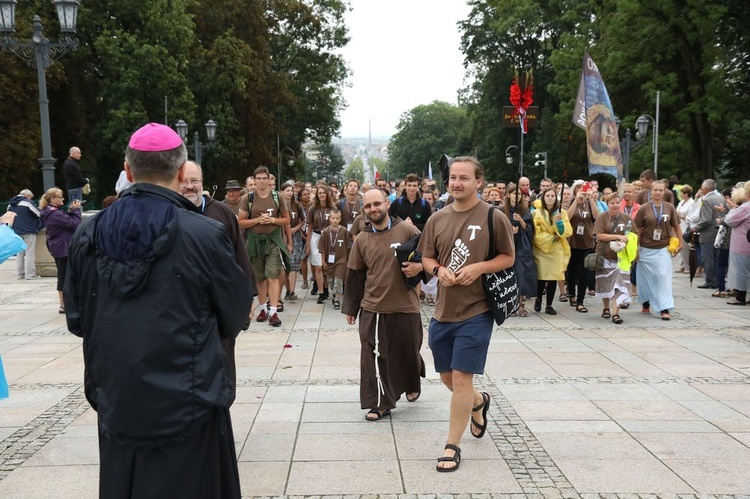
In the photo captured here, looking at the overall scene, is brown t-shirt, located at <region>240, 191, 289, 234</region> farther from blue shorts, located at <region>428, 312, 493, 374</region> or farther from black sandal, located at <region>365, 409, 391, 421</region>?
blue shorts, located at <region>428, 312, 493, 374</region>

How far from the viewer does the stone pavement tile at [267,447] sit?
16.6ft

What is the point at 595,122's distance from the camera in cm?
1037

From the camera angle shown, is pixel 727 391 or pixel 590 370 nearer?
pixel 727 391

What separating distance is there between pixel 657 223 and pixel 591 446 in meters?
6.12

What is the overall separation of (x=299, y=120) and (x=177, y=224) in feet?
151

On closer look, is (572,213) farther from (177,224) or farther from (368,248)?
(177,224)

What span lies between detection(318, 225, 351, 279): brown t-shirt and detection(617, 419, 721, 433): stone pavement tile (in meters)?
6.68

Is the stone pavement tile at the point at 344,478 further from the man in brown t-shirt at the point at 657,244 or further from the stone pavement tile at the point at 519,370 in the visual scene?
the man in brown t-shirt at the point at 657,244

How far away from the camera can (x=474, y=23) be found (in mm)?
50281

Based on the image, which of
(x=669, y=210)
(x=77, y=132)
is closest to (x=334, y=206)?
(x=669, y=210)

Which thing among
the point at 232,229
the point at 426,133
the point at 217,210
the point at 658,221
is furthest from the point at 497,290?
the point at 426,133

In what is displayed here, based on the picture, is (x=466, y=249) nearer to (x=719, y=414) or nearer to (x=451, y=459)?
(x=451, y=459)

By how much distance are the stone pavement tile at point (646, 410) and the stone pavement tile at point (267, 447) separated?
247 cm

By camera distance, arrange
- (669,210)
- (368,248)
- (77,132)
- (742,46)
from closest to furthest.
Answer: (368,248), (669,210), (742,46), (77,132)
